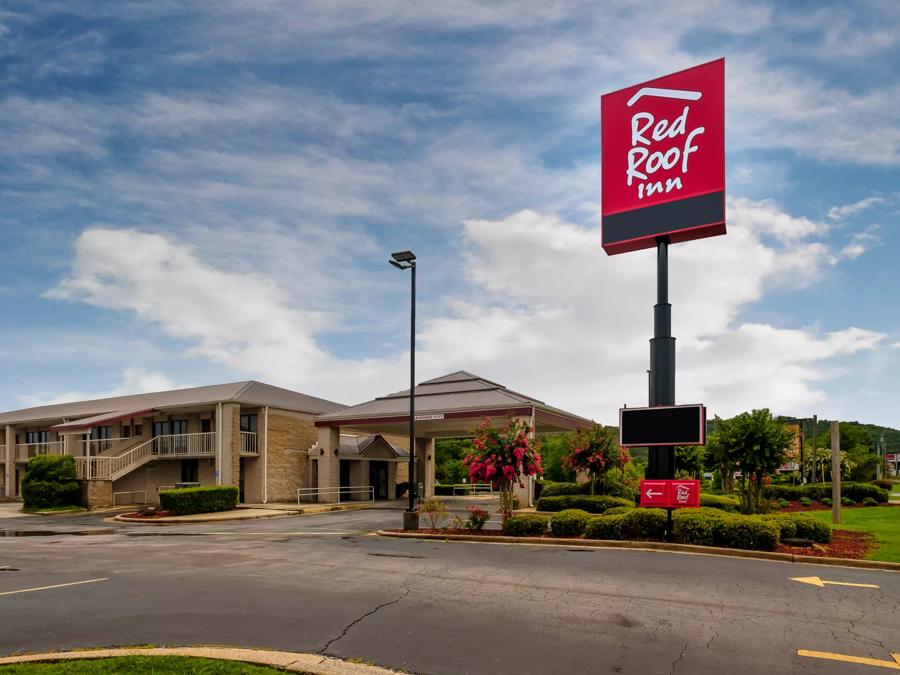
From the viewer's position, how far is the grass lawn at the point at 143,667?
6949 millimetres

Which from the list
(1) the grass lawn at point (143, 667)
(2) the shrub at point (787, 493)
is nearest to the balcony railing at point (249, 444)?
(2) the shrub at point (787, 493)

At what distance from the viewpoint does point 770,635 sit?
8578 mm

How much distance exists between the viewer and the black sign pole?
786 inches

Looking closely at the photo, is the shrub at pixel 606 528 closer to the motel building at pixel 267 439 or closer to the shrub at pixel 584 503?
the shrub at pixel 584 503

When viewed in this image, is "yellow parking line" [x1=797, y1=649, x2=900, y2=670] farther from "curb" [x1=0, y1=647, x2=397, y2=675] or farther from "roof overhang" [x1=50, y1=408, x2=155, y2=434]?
"roof overhang" [x1=50, y1=408, x2=155, y2=434]

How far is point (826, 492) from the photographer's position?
34500 millimetres

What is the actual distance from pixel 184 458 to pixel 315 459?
7.52 m

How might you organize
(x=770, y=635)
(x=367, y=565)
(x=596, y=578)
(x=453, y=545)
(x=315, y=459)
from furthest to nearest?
1. (x=315, y=459)
2. (x=453, y=545)
3. (x=367, y=565)
4. (x=596, y=578)
5. (x=770, y=635)

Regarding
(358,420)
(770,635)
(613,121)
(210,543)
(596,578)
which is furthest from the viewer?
(358,420)

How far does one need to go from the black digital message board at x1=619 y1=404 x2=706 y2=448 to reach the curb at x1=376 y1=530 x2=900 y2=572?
114 inches

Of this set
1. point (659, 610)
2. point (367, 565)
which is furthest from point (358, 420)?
point (659, 610)

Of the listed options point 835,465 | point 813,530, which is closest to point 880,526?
point 835,465

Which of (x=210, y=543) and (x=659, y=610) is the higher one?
(x=659, y=610)

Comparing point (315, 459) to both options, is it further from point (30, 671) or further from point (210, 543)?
point (30, 671)
